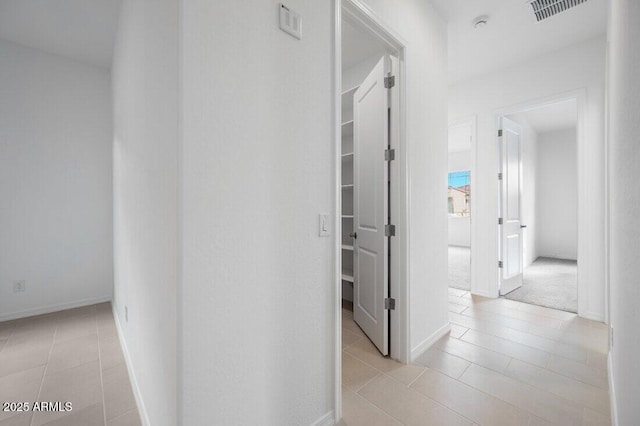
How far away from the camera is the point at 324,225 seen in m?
1.50

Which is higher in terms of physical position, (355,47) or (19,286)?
(355,47)

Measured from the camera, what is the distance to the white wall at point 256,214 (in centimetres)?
103

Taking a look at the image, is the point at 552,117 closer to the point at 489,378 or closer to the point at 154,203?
the point at 489,378

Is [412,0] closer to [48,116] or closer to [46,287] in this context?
[48,116]

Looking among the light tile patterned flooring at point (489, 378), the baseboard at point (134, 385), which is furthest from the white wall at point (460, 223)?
the baseboard at point (134, 385)

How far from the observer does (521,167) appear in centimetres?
434

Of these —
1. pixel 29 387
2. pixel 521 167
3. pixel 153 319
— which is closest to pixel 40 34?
pixel 29 387

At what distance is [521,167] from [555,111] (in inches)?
80.3

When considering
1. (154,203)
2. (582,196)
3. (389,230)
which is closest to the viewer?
(154,203)

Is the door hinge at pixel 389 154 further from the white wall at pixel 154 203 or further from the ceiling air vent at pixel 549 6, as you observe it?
the ceiling air vent at pixel 549 6

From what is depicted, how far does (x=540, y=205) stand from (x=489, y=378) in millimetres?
6744

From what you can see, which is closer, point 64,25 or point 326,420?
point 326,420

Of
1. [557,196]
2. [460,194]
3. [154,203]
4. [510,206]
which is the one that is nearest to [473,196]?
[510,206]

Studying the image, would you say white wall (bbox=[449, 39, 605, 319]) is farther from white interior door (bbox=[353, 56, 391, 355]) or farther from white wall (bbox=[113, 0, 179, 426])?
white wall (bbox=[113, 0, 179, 426])
